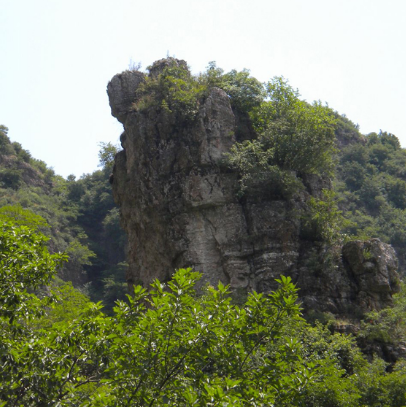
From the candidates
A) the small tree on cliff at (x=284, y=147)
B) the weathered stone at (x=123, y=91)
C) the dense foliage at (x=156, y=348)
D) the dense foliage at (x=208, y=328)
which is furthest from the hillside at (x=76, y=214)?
the dense foliage at (x=156, y=348)

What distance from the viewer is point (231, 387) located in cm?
695

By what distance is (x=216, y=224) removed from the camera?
66.3ft

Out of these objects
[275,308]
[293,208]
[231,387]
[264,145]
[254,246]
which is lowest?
[231,387]

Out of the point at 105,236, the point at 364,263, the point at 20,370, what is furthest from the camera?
the point at 105,236

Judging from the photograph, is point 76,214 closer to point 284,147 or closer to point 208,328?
point 284,147

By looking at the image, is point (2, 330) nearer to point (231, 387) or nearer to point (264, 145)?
point (231, 387)

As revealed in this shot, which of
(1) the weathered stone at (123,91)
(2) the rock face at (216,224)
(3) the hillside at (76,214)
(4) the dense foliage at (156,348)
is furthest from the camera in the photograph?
(3) the hillside at (76,214)

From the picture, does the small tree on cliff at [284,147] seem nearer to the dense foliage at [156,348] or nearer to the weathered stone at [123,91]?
the weathered stone at [123,91]

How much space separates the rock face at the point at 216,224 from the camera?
19031 millimetres

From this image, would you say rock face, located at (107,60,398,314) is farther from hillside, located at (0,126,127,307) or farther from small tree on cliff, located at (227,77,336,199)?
hillside, located at (0,126,127,307)

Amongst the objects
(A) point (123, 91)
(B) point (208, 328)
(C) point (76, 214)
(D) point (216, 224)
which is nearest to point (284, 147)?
(D) point (216, 224)

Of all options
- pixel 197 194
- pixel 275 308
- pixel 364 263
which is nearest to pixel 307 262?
pixel 364 263

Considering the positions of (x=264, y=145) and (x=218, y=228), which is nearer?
(x=218, y=228)

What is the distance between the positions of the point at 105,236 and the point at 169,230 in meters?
34.2
